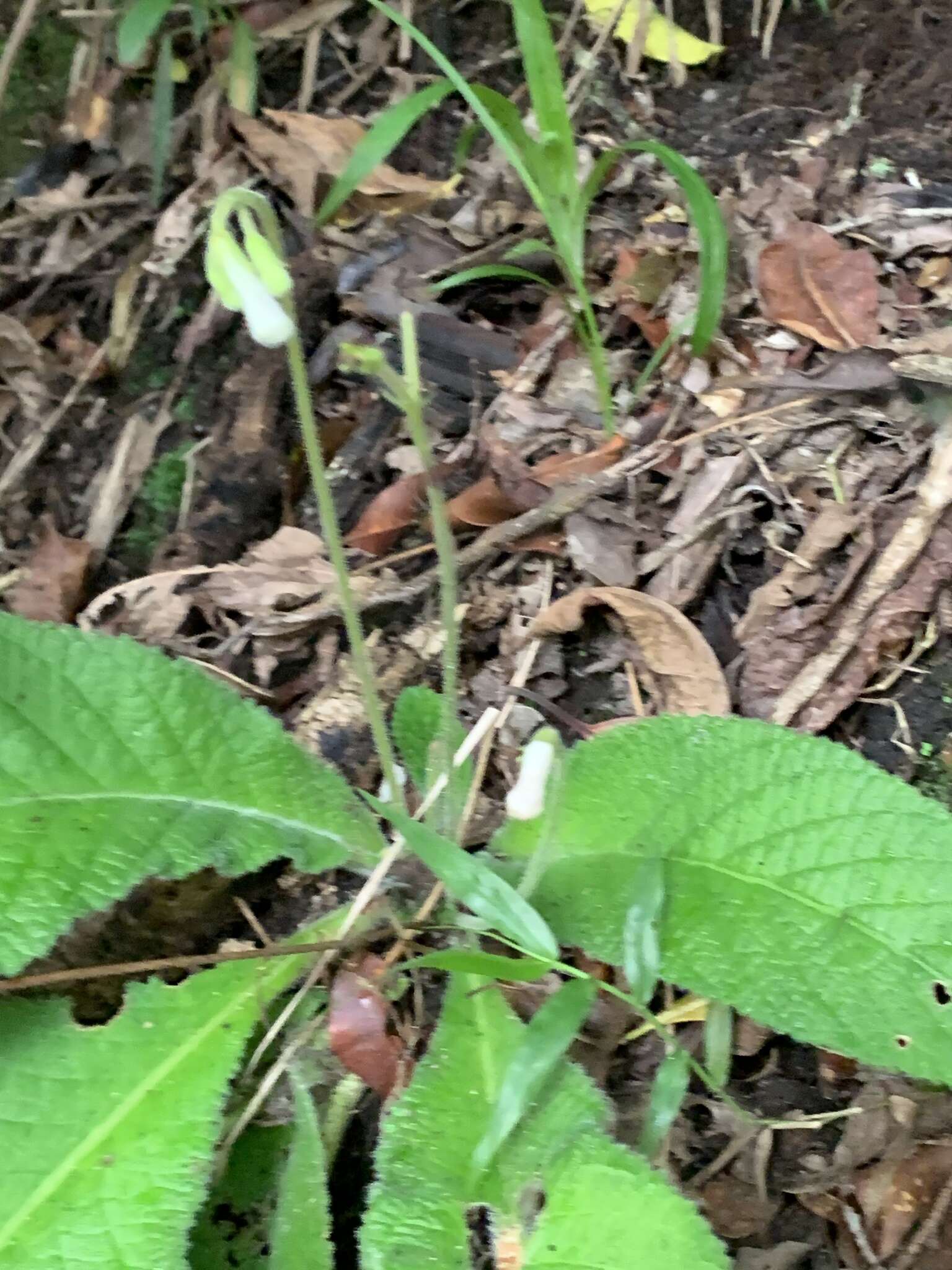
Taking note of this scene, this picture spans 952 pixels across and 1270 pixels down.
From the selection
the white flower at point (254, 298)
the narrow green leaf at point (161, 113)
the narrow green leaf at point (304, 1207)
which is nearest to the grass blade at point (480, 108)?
the narrow green leaf at point (161, 113)

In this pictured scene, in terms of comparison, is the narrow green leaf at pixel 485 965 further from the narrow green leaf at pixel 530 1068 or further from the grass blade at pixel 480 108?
the grass blade at pixel 480 108

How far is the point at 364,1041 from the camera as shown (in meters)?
0.93

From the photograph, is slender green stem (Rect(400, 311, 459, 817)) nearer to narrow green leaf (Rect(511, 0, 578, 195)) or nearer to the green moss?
narrow green leaf (Rect(511, 0, 578, 195))

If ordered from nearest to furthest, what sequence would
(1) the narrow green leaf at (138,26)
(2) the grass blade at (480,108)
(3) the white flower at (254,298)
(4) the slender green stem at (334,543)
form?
(3) the white flower at (254,298) → (4) the slender green stem at (334,543) → (2) the grass blade at (480,108) → (1) the narrow green leaf at (138,26)

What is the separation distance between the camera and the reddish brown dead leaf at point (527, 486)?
4.02ft

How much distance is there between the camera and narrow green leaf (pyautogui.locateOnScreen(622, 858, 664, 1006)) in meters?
0.84

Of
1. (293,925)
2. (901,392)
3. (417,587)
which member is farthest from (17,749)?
(901,392)

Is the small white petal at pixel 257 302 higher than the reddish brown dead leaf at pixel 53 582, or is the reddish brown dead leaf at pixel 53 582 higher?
the small white petal at pixel 257 302

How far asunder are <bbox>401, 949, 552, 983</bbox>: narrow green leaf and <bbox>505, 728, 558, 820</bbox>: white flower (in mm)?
122

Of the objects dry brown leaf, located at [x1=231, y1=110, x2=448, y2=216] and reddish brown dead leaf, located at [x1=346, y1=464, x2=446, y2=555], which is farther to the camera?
dry brown leaf, located at [x1=231, y1=110, x2=448, y2=216]

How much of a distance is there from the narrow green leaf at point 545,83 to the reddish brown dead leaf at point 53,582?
75 centimetres

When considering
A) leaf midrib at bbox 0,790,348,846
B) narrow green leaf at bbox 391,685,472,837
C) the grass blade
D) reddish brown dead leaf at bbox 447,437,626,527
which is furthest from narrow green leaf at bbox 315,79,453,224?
leaf midrib at bbox 0,790,348,846

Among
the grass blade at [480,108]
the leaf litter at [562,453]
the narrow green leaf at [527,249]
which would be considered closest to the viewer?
the leaf litter at [562,453]

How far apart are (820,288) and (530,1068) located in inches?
35.8
